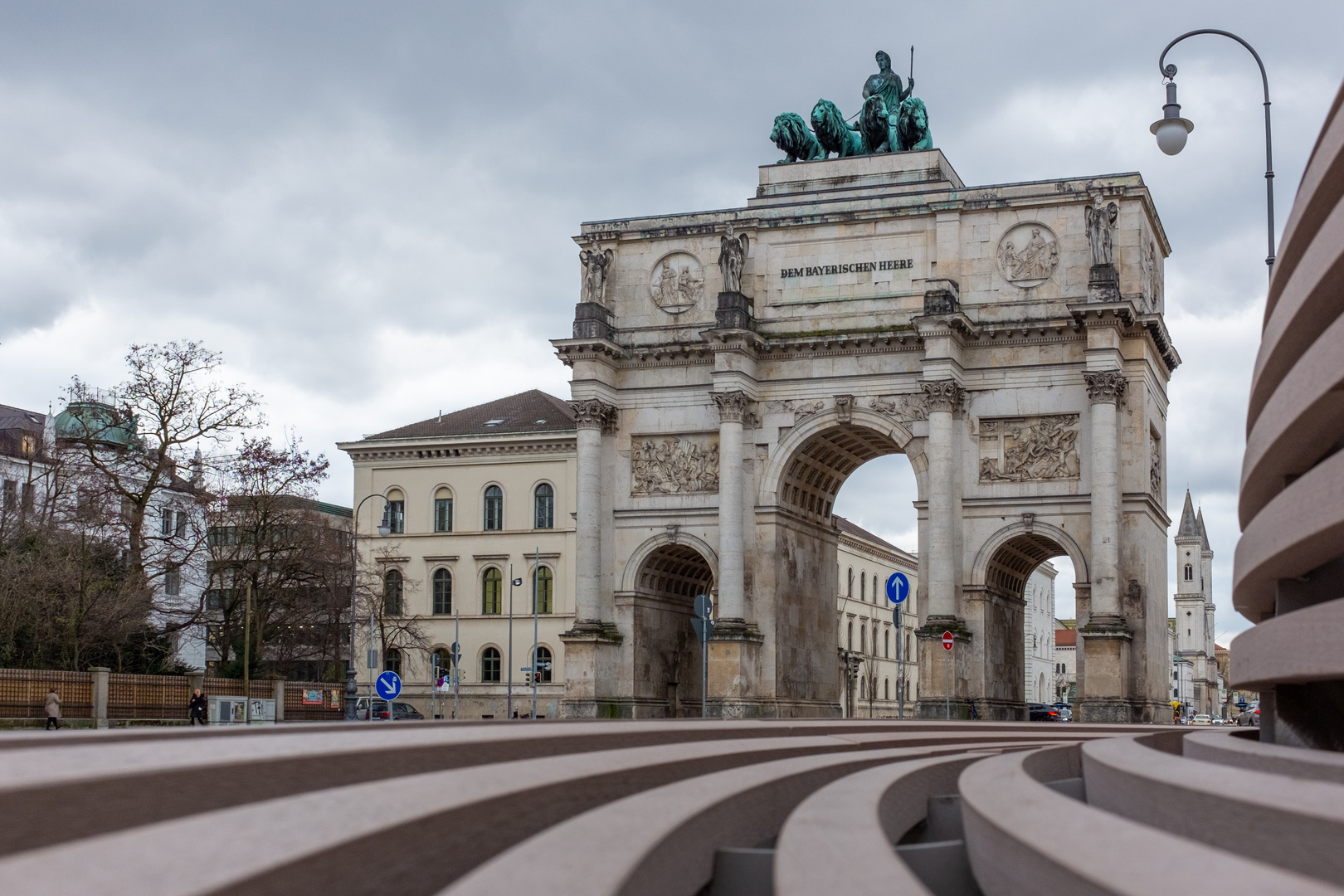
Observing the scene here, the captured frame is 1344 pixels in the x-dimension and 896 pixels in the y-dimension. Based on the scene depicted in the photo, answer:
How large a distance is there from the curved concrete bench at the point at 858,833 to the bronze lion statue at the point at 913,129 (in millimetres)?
40332

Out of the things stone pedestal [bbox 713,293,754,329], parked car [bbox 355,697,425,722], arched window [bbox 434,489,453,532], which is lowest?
parked car [bbox 355,697,425,722]

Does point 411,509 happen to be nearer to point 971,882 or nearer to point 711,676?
point 711,676

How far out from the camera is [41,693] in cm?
3662

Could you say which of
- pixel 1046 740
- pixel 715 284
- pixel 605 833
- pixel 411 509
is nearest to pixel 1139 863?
pixel 605 833

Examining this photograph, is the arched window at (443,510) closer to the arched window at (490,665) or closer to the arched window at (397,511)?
the arched window at (397,511)

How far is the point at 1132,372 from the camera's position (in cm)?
4409

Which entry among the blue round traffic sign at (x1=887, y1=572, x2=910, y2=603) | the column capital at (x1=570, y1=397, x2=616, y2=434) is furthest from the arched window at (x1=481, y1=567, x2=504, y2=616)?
Result: the blue round traffic sign at (x1=887, y1=572, x2=910, y2=603)

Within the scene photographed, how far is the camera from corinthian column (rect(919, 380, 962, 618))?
4409cm

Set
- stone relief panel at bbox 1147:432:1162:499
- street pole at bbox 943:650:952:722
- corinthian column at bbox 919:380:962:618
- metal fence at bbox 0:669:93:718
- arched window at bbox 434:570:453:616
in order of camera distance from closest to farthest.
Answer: metal fence at bbox 0:669:93:718 → street pole at bbox 943:650:952:722 → corinthian column at bbox 919:380:962:618 → stone relief panel at bbox 1147:432:1162:499 → arched window at bbox 434:570:453:616

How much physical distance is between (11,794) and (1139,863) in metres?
3.06

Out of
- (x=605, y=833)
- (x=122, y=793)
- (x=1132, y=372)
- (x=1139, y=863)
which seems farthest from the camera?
(x=1132, y=372)

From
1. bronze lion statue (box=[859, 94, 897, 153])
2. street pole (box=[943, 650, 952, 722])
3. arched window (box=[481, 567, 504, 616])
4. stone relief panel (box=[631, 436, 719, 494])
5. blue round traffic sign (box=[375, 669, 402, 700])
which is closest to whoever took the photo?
blue round traffic sign (box=[375, 669, 402, 700])

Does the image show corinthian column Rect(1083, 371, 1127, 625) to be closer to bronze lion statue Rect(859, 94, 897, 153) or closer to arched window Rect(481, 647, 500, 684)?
bronze lion statue Rect(859, 94, 897, 153)

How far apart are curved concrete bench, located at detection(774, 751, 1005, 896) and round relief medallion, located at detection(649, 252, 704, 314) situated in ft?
126
